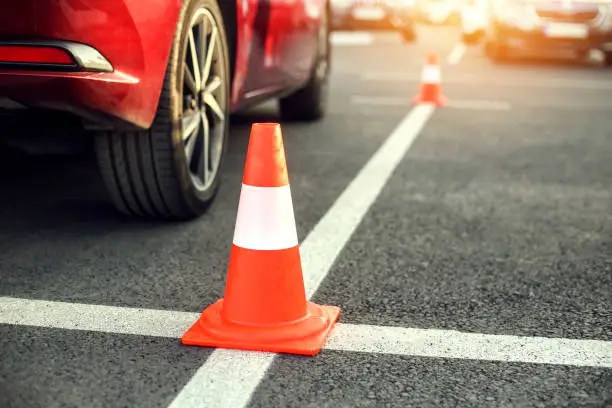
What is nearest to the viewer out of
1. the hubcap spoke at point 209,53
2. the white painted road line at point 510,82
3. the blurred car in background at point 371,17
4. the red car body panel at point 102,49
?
the red car body panel at point 102,49

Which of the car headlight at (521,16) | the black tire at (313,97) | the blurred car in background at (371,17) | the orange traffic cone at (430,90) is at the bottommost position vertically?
the blurred car in background at (371,17)

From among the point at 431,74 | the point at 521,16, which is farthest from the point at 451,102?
the point at 521,16

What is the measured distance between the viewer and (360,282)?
363cm

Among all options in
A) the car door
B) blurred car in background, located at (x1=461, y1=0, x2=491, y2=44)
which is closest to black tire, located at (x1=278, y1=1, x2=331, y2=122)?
the car door

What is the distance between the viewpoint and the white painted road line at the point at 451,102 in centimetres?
960

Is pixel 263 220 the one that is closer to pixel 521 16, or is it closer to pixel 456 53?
pixel 521 16

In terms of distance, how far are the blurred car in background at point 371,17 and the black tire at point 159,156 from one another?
17594mm

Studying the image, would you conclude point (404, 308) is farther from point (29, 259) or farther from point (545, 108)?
point (545, 108)

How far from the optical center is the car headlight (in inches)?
605

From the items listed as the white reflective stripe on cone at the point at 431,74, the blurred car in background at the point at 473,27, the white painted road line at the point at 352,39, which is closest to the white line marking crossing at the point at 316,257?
the white reflective stripe on cone at the point at 431,74

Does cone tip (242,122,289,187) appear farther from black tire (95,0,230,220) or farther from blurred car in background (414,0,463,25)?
blurred car in background (414,0,463,25)

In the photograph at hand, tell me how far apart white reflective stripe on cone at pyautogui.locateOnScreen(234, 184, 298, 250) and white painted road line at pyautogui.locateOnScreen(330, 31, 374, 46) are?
18552 mm

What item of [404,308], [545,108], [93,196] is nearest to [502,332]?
[404,308]

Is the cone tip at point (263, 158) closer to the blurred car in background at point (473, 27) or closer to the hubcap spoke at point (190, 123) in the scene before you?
the hubcap spoke at point (190, 123)
